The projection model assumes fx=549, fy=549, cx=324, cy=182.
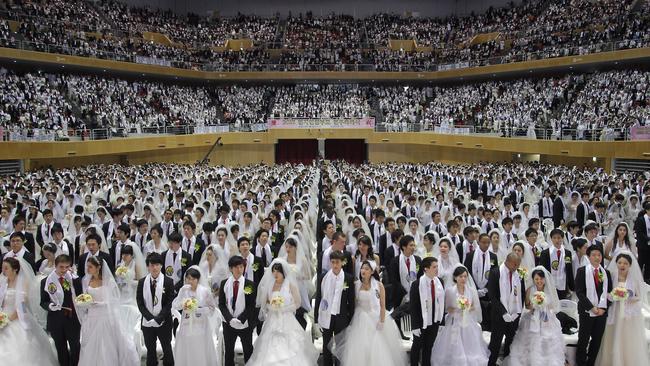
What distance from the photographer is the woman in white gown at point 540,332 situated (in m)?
7.11

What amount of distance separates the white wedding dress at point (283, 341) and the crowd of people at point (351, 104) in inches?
1006

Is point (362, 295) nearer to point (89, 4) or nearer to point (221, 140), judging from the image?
point (221, 140)

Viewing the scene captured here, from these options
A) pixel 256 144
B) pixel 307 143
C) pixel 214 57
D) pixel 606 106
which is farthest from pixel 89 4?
pixel 606 106

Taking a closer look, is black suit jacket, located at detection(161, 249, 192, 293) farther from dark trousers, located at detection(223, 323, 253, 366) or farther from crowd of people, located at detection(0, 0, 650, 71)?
crowd of people, located at detection(0, 0, 650, 71)

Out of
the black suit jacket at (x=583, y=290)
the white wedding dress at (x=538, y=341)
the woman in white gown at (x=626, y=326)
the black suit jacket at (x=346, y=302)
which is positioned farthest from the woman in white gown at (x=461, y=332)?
the woman in white gown at (x=626, y=326)

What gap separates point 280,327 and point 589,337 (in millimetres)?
4287

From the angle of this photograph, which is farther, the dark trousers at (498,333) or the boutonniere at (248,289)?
the dark trousers at (498,333)

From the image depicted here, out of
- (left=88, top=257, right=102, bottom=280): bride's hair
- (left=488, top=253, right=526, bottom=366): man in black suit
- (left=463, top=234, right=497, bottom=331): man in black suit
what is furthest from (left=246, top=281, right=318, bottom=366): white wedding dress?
(left=463, top=234, right=497, bottom=331): man in black suit

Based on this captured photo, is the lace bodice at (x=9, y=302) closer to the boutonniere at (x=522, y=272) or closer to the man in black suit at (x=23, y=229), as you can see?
the man in black suit at (x=23, y=229)

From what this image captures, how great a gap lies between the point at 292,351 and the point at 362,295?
3.79 feet

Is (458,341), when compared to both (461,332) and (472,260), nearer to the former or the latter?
(461,332)

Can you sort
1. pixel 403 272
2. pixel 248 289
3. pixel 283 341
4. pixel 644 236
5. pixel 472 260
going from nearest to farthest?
1. pixel 283 341
2. pixel 248 289
3. pixel 403 272
4. pixel 472 260
5. pixel 644 236

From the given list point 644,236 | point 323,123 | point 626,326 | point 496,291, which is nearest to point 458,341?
point 496,291

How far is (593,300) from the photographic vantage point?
7.38 m
